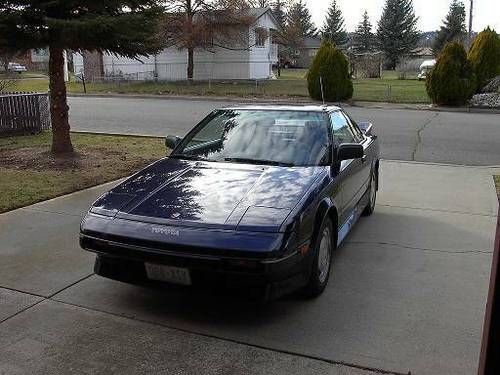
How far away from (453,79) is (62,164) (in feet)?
55.3

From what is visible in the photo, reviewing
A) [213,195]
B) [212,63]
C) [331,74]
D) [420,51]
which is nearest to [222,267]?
[213,195]

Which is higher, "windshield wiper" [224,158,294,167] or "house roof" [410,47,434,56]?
"house roof" [410,47,434,56]

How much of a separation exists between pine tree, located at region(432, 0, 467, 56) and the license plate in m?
62.2

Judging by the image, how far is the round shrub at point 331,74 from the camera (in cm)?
2261

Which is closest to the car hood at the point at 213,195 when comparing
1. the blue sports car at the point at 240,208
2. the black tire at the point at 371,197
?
the blue sports car at the point at 240,208

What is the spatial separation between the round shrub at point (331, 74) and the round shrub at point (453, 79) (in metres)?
3.59

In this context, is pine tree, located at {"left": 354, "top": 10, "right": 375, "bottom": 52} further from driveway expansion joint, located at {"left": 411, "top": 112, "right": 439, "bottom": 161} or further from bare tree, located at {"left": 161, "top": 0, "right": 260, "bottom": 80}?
driveway expansion joint, located at {"left": 411, "top": 112, "right": 439, "bottom": 161}

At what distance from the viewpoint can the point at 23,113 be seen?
1268 cm

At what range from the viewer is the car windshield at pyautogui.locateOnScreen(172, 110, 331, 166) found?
4723 mm

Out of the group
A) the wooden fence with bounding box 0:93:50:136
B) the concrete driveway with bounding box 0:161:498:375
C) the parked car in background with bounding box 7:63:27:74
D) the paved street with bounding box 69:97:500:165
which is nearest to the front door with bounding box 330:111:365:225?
the concrete driveway with bounding box 0:161:498:375

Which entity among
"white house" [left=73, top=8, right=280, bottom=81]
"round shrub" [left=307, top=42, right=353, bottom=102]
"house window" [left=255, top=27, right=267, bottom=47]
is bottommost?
"round shrub" [left=307, top=42, right=353, bottom=102]

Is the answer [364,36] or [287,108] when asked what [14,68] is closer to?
[287,108]

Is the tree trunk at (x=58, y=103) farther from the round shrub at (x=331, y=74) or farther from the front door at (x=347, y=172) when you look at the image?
the round shrub at (x=331, y=74)

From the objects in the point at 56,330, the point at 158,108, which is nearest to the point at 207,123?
the point at 56,330
